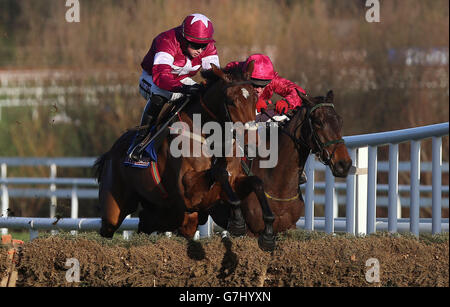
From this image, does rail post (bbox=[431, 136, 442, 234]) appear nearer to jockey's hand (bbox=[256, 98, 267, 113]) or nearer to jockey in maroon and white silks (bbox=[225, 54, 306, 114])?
jockey in maroon and white silks (bbox=[225, 54, 306, 114])

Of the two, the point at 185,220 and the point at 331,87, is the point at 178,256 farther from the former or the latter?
the point at 331,87

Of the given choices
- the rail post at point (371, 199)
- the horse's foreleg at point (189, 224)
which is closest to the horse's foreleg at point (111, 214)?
the horse's foreleg at point (189, 224)

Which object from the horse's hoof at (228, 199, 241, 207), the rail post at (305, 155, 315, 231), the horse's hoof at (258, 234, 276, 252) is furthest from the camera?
the rail post at (305, 155, 315, 231)

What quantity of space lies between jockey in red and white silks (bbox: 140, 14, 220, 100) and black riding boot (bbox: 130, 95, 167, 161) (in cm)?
7

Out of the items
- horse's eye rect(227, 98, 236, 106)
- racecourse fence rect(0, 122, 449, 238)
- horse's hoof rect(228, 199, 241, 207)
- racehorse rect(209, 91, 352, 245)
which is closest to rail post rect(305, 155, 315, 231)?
racecourse fence rect(0, 122, 449, 238)

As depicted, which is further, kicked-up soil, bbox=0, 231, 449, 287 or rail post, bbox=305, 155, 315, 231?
rail post, bbox=305, 155, 315, 231

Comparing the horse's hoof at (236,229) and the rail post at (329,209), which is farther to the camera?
the rail post at (329,209)

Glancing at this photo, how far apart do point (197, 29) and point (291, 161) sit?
1.22 metres

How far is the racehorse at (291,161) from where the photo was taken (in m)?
6.17

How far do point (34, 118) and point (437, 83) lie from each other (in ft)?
21.7

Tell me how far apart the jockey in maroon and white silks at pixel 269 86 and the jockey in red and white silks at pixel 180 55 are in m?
0.44

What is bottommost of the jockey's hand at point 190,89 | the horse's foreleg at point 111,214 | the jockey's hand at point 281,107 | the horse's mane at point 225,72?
Answer: the horse's foreleg at point 111,214

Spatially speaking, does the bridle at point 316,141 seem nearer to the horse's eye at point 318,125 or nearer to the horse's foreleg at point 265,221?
the horse's eye at point 318,125

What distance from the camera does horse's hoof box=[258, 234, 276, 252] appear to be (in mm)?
5088
